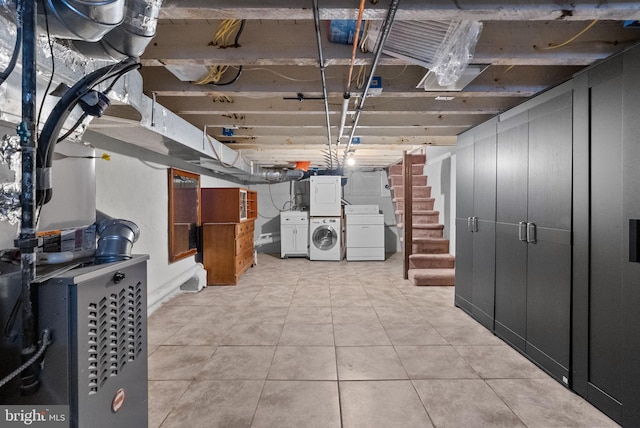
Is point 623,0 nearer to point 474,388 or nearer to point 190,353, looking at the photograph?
point 474,388

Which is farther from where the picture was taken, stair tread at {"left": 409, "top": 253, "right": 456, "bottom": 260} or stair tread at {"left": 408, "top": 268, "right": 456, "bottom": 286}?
stair tread at {"left": 409, "top": 253, "right": 456, "bottom": 260}

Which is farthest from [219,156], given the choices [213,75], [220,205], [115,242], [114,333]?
[114,333]

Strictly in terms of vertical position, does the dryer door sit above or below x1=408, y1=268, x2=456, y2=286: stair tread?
above

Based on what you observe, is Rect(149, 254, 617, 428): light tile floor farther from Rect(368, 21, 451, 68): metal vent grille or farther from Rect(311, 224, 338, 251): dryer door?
Rect(311, 224, 338, 251): dryer door

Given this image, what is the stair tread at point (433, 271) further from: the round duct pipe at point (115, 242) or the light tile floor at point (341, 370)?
the round duct pipe at point (115, 242)

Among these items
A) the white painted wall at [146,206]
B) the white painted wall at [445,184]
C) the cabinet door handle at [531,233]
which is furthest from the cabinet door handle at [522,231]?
the white painted wall at [146,206]

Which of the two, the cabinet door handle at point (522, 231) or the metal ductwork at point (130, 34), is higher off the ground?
the metal ductwork at point (130, 34)

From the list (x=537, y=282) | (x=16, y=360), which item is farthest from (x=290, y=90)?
(x=537, y=282)

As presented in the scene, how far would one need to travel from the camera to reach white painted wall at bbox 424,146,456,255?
16.5 ft

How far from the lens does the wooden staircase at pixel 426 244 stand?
4.52 m

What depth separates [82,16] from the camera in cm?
103

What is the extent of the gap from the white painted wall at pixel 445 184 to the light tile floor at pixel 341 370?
1.71 m

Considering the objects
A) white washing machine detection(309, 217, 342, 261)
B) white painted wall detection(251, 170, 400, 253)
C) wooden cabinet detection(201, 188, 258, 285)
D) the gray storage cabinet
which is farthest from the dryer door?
the gray storage cabinet

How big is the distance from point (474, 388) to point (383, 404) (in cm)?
64
